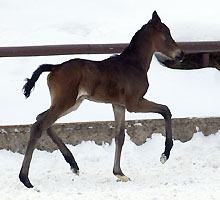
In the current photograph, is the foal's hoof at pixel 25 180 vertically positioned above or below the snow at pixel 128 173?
above

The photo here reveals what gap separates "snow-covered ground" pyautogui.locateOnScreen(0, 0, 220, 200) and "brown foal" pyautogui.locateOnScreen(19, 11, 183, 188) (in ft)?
1.04

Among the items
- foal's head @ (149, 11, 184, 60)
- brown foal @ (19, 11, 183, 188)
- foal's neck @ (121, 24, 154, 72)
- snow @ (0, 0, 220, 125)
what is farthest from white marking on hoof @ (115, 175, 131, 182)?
snow @ (0, 0, 220, 125)

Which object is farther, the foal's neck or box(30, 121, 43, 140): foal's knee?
the foal's neck

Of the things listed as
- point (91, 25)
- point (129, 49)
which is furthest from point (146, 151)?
point (91, 25)

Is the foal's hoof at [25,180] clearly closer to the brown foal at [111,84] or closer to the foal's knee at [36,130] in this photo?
the brown foal at [111,84]

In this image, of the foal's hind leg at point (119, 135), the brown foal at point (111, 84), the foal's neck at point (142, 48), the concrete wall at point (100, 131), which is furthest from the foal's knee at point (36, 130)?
the concrete wall at point (100, 131)

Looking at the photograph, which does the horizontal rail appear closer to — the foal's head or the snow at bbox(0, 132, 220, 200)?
the snow at bbox(0, 132, 220, 200)

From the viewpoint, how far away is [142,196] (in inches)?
214

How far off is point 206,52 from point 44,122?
11.4 feet

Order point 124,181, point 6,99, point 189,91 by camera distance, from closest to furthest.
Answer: point 124,181 → point 6,99 → point 189,91

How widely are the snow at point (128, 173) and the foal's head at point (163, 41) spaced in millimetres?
1193

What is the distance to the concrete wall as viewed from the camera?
679 cm

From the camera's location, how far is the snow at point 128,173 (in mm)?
5516

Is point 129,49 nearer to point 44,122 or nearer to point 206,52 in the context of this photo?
point 44,122
